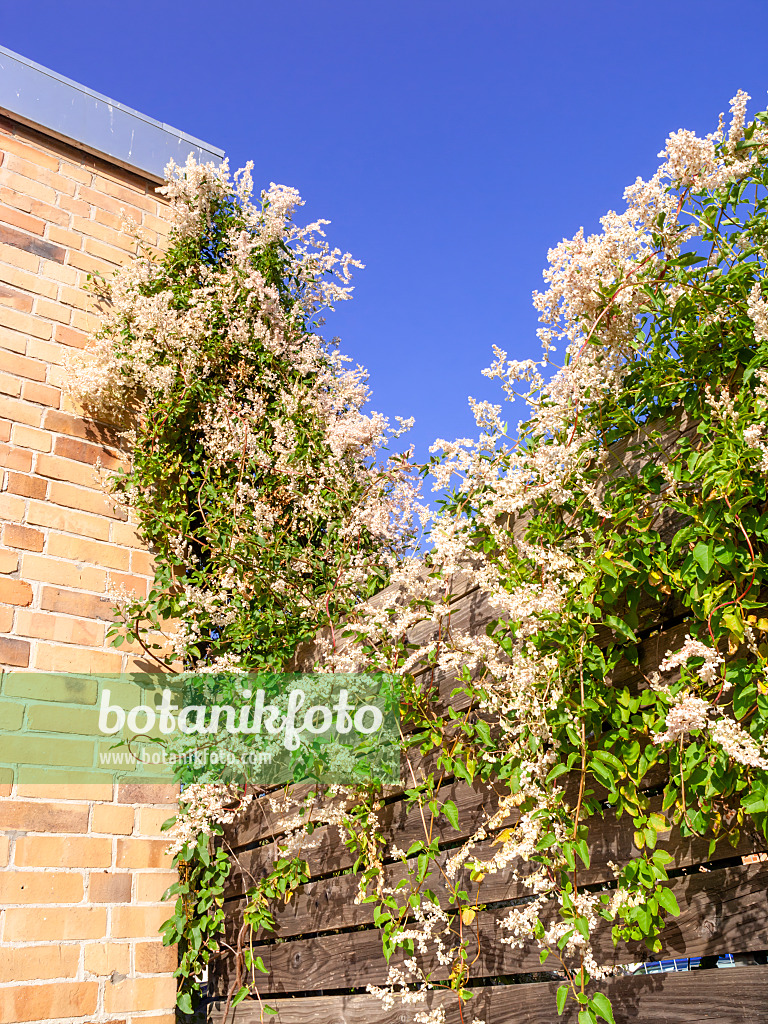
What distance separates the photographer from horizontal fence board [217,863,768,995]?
1354 mm

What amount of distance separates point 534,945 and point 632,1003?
282mm

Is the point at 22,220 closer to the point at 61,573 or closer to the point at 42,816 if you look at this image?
the point at 61,573

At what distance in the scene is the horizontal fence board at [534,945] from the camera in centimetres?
135

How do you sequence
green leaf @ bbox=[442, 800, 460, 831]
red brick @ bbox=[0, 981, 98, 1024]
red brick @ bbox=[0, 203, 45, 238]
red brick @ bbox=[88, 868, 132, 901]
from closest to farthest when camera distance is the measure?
green leaf @ bbox=[442, 800, 460, 831]
red brick @ bbox=[0, 981, 98, 1024]
red brick @ bbox=[88, 868, 132, 901]
red brick @ bbox=[0, 203, 45, 238]

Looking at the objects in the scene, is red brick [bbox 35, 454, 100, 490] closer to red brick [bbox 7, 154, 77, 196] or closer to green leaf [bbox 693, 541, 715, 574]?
red brick [bbox 7, 154, 77, 196]

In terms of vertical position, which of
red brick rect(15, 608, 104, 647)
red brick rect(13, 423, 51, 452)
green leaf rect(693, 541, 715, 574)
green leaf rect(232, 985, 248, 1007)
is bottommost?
green leaf rect(232, 985, 248, 1007)

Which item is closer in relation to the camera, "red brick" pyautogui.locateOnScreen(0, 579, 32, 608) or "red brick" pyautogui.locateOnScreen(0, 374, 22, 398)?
"red brick" pyautogui.locateOnScreen(0, 579, 32, 608)

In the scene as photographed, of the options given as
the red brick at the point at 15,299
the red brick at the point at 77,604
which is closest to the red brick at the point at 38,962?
the red brick at the point at 77,604

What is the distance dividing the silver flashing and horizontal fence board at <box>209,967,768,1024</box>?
141 inches

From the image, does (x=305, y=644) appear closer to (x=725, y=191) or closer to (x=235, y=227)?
(x=725, y=191)

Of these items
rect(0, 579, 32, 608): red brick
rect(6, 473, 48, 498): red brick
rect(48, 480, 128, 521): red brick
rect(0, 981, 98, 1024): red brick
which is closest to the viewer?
rect(0, 981, 98, 1024): red brick

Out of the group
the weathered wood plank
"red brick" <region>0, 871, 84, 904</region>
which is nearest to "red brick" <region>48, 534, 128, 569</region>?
"red brick" <region>0, 871, 84, 904</region>

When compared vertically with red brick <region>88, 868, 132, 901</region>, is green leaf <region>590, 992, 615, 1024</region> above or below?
below

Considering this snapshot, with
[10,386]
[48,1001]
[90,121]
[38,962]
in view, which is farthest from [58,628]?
[90,121]
